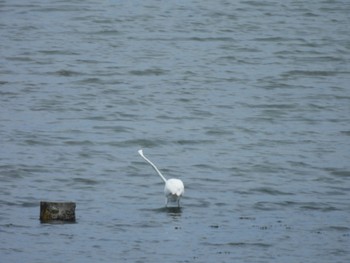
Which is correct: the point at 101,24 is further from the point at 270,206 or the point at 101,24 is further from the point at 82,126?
the point at 270,206

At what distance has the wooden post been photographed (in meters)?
13.6

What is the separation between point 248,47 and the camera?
33281 millimetres

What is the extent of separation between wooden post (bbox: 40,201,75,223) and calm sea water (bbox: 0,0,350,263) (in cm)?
16

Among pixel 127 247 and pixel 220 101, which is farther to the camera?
pixel 220 101

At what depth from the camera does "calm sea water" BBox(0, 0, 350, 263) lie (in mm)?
13555

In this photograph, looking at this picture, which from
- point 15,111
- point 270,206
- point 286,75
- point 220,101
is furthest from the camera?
point 286,75

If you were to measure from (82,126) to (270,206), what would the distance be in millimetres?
7902

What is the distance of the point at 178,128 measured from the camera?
23391 millimetres

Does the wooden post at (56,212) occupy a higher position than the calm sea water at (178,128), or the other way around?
the wooden post at (56,212)

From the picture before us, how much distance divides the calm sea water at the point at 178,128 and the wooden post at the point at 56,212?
16 centimetres

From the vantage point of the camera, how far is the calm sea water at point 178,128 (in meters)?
13.6

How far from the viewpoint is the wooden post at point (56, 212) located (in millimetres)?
13613

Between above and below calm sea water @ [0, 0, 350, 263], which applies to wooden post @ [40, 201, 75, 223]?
above

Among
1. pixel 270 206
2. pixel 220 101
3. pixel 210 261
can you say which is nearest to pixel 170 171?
pixel 270 206
